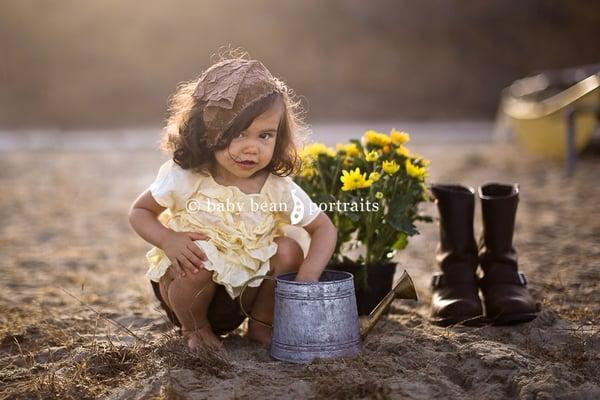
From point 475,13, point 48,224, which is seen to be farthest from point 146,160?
point 475,13

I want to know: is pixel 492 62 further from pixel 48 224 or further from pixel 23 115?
pixel 48 224

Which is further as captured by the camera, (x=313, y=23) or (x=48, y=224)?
(x=313, y=23)

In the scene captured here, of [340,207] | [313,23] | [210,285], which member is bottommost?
[210,285]

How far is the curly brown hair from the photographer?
2494 millimetres

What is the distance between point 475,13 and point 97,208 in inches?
863

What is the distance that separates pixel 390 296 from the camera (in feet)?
8.61

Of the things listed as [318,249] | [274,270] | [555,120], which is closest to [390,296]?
[318,249]

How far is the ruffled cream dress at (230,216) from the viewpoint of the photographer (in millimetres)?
2551

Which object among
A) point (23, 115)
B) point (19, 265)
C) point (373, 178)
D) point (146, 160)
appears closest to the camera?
point (373, 178)

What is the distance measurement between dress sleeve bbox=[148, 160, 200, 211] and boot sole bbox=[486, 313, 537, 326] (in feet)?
3.83

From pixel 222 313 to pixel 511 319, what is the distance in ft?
3.37

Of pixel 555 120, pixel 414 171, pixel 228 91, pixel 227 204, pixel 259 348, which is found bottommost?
pixel 259 348

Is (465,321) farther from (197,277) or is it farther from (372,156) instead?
(197,277)

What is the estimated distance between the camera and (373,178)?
2.83 m
